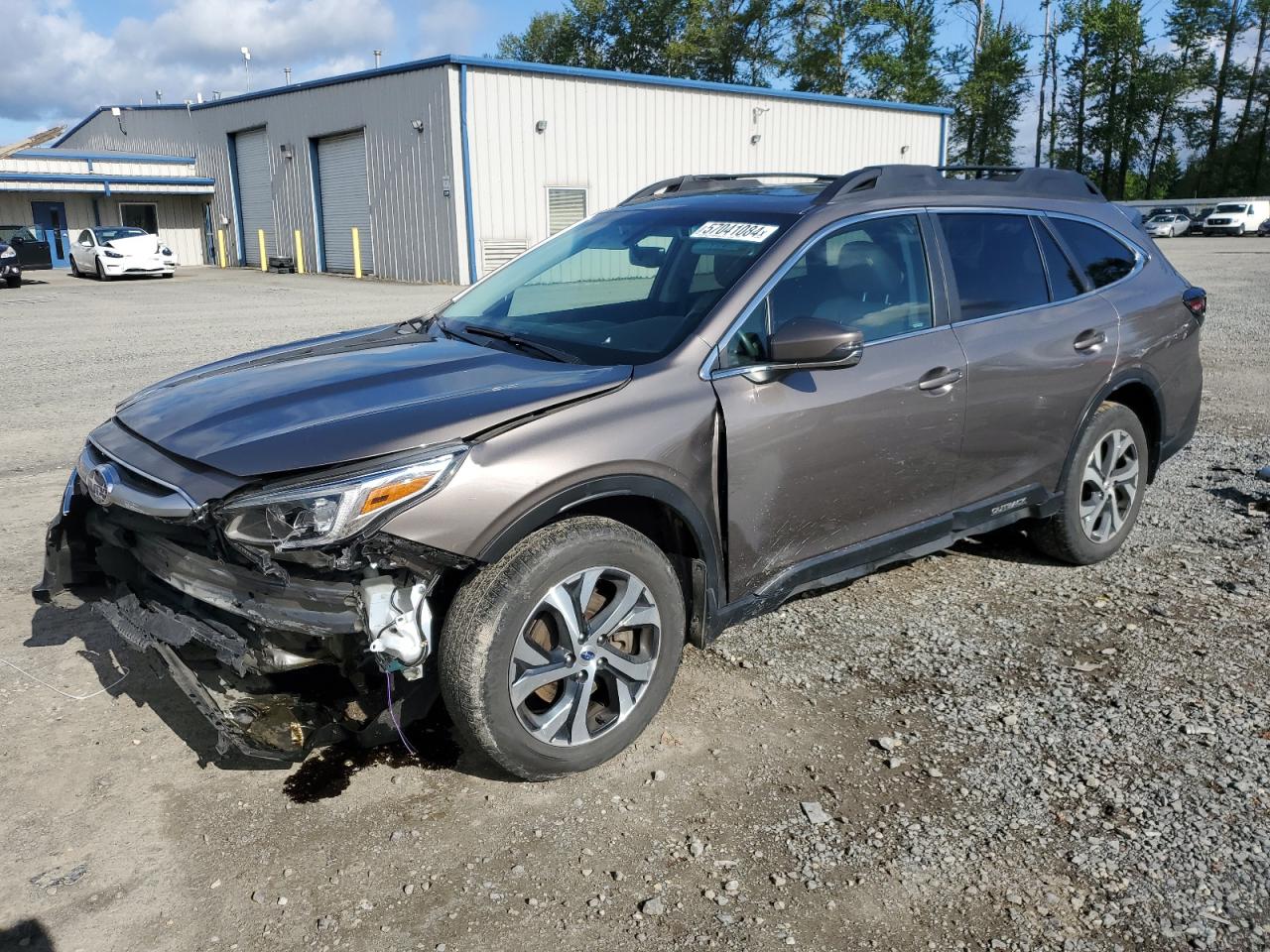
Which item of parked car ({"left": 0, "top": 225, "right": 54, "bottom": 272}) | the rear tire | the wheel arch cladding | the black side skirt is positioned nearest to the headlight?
the wheel arch cladding

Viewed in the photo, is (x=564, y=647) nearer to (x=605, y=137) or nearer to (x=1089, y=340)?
(x=1089, y=340)

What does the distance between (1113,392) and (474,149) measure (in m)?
23.2

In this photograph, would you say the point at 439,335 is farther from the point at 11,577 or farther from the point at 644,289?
the point at 11,577

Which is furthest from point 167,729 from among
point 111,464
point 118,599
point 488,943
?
point 488,943

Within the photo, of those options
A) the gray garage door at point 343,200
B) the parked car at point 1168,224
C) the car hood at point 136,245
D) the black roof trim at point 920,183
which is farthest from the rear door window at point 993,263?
the parked car at point 1168,224

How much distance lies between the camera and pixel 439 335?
13.5ft

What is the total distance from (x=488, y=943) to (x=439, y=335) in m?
2.38

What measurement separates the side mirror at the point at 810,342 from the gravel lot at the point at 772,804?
1244 millimetres

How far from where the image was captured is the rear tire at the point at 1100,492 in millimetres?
4793

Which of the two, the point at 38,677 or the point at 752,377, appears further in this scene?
the point at 38,677

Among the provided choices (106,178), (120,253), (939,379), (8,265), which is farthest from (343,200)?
(939,379)

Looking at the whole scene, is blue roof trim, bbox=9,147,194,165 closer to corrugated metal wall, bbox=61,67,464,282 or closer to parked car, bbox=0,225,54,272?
corrugated metal wall, bbox=61,67,464,282

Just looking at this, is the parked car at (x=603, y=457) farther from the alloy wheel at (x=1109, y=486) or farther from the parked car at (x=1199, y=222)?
the parked car at (x=1199, y=222)

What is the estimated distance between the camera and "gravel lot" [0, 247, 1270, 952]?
2590mm
